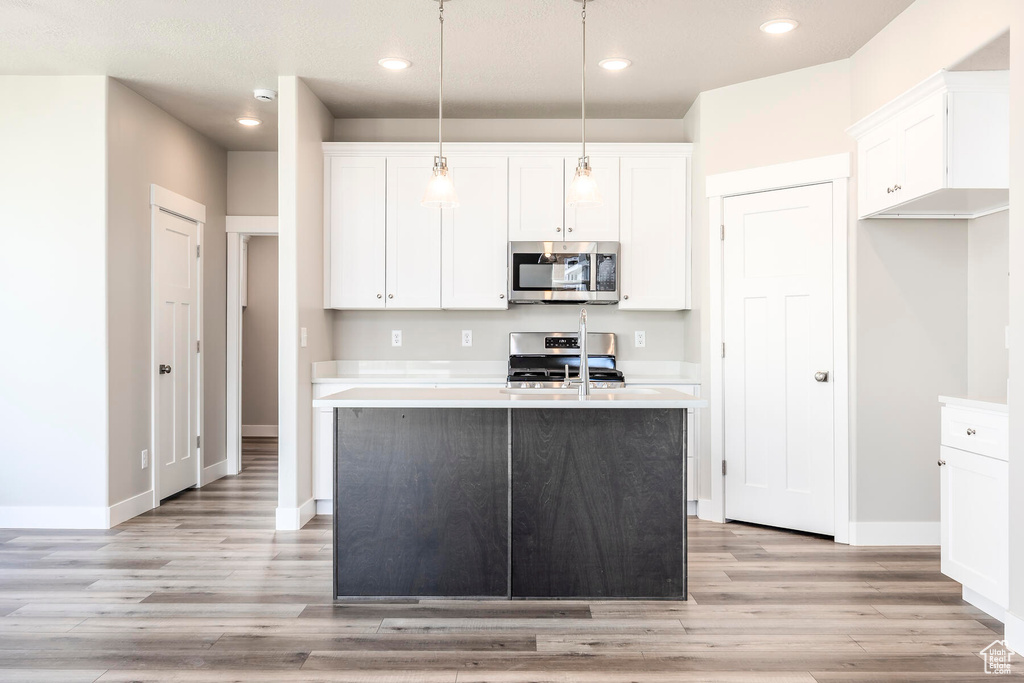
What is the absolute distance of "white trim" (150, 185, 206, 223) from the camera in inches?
179

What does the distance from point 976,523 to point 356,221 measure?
3.68m

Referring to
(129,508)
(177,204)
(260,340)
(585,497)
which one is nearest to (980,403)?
(585,497)

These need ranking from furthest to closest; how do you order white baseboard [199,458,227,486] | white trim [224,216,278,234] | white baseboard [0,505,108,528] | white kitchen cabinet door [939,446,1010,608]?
white trim [224,216,278,234] → white baseboard [199,458,227,486] → white baseboard [0,505,108,528] → white kitchen cabinet door [939,446,1010,608]

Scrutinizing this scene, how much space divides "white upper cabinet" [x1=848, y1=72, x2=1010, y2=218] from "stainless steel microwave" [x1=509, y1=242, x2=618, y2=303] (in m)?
1.66

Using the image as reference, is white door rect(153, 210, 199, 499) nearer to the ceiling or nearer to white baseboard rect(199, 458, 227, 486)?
white baseboard rect(199, 458, 227, 486)

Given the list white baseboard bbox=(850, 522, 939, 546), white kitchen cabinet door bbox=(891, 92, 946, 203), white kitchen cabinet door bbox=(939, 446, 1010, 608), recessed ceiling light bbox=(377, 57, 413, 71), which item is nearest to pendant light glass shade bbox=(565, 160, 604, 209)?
white kitchen cabinet door bbox=(891, 92, 946, 203)

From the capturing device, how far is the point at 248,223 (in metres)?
5.68

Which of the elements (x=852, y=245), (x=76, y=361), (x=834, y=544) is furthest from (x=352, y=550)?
(x=852, y=245)

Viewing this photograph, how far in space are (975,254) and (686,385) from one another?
1690 mm

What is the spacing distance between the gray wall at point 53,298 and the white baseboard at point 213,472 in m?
1.34

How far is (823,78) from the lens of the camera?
154 inches

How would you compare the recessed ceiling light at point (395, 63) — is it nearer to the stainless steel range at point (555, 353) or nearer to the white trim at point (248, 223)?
the stainless steel range at point (555, 353)

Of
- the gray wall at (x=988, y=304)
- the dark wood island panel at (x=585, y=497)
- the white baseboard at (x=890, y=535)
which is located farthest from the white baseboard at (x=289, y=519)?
the gray wall at (x=988, y=304)

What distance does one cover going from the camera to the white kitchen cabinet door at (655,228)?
4.57 meters
